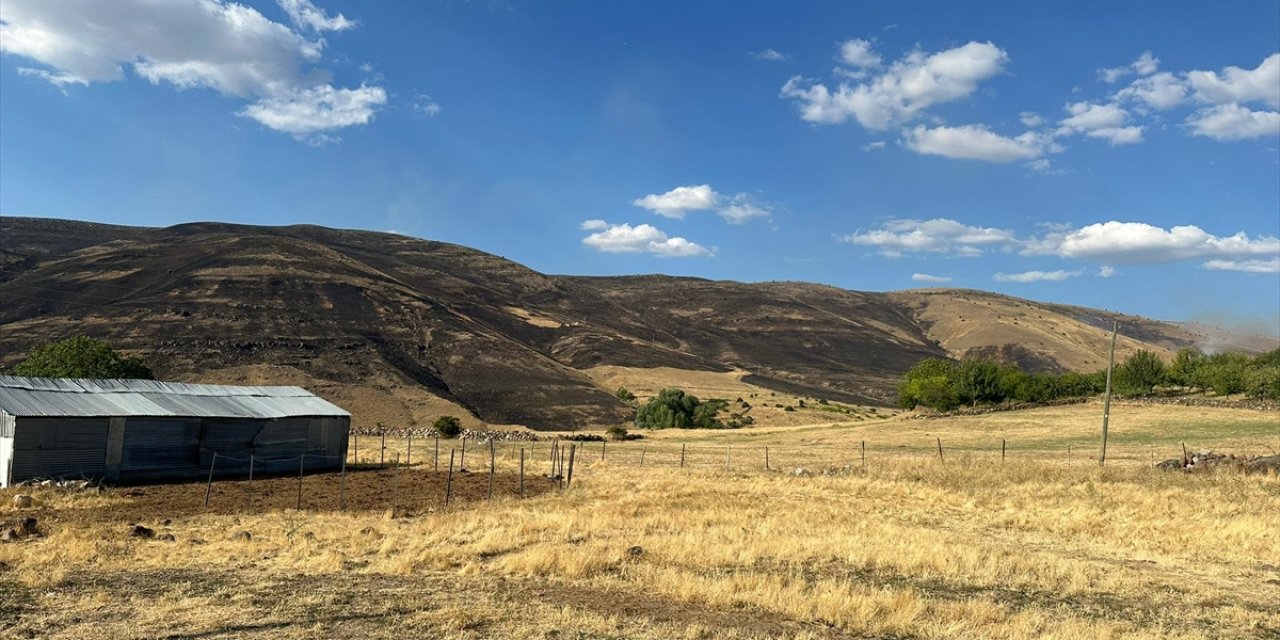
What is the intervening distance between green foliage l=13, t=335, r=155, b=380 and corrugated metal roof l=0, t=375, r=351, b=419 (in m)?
14.6

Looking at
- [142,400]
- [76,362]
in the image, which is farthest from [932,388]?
[76,362]

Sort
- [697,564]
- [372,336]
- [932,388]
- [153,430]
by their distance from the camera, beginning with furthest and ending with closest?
[372,336]
[932,388]
[153,430]
[697,564]

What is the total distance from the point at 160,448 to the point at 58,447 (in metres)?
4.39

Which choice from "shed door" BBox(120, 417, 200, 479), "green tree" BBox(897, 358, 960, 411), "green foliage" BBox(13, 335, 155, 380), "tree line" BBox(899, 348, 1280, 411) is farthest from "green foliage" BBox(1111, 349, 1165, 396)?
"green foliage" BBox(13, 335, 155, 380)

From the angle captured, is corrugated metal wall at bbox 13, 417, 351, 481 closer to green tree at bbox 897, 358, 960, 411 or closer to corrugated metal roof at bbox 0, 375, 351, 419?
corrugated metal roof at bbox 0, 375, 351, 419

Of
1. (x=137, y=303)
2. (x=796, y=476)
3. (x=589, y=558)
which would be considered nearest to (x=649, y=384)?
(x=137, y=303)

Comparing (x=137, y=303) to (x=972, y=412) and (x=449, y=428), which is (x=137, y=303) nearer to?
(x=449, y=428)

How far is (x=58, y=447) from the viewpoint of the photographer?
3259 cm

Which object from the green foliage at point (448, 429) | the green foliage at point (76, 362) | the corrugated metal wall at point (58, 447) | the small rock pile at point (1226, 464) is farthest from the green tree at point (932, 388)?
the corrugated metal wall at point (58, 447)

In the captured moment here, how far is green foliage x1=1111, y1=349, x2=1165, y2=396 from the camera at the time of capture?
89438 mm

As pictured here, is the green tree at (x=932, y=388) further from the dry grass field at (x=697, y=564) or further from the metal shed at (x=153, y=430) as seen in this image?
the metal shed at (x=153, y=430)

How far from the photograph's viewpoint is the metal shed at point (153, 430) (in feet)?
105

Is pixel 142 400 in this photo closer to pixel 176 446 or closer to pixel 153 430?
pixel 153 430

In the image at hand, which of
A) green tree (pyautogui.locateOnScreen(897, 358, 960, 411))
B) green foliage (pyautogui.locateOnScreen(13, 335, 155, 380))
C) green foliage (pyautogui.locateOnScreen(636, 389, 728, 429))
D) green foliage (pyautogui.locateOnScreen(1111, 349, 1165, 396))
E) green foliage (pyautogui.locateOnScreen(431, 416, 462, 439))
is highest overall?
green foliage (pyautogui.locateOnScreen(1111, 349, 1165, 396))
